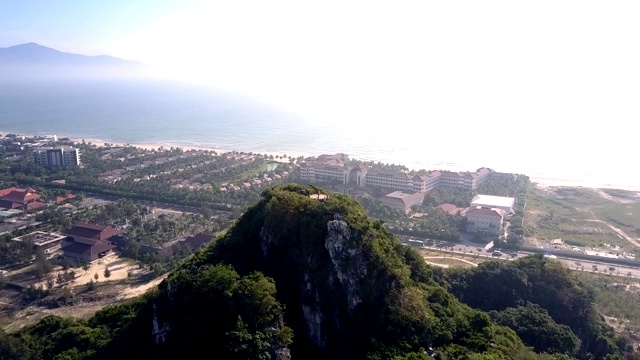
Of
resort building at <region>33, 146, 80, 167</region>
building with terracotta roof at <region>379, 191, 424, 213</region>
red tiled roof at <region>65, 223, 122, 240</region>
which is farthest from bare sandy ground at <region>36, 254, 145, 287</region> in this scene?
resort building at <region>33, 146, 80, 167</region>

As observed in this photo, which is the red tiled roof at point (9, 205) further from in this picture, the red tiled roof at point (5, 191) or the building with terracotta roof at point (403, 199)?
the building with terracotta roof at point (403, 199)

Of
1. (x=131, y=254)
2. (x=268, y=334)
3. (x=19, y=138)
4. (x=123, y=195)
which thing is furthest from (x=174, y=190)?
(x=19, y=138)

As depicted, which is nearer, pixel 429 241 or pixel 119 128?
pixel 429 241

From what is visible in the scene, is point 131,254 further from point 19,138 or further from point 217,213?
point 19,138

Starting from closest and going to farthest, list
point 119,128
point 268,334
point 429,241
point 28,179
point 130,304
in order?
point 268,334, point 130,304, point 429,241, point 28,179, point 119,128

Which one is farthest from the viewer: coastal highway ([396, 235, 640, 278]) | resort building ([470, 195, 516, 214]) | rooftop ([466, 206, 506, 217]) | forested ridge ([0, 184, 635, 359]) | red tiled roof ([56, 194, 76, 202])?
red tiled roof ([56, 194, 76, 202])

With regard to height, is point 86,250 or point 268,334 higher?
point 268,334

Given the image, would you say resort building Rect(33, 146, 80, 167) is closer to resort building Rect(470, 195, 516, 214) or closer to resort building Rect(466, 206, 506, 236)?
resort building Rect(470, 195, 516, 214)

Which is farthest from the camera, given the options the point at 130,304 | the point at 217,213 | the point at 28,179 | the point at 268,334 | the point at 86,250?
the point at 28,179
